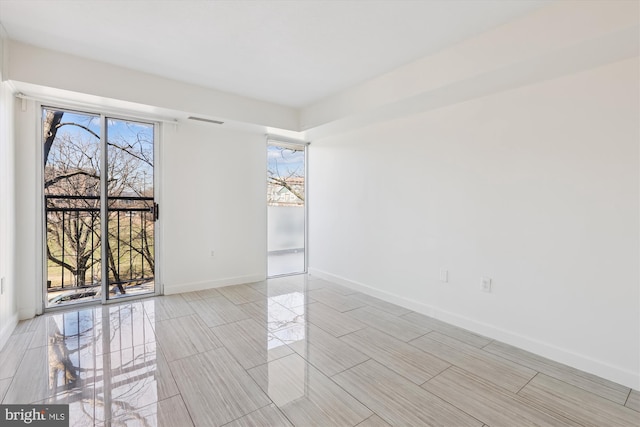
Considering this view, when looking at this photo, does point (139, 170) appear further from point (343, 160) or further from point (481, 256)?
point (481, 256)

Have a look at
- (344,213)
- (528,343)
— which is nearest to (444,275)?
(528,343)

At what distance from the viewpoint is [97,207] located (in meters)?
3.32

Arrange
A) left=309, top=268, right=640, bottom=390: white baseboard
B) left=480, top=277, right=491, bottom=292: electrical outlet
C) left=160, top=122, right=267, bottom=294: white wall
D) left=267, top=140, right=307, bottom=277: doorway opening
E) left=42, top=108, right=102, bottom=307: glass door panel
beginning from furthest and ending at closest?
left=267, top=140, right=307, bottom=277: doorway opening < left=160, top=122, right=267, bottom=294: white wall < left=42, top=108, right=102, bottom=307: glass door panel < left=480, top=277, right=491, bottom=292: electrical outlet < left=309, top=268, right=640, bottom=390: white baseboard

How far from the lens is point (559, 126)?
2.21 m

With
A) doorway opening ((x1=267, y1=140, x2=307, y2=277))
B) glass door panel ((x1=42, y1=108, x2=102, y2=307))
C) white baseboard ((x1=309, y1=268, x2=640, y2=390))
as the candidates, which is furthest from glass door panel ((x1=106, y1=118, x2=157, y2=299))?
white baseboard ((x1=309, y1=268, x2=640, y2=390))

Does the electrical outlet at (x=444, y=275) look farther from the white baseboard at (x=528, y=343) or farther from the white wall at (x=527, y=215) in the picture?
the white baseboard at (x=528, y=343)

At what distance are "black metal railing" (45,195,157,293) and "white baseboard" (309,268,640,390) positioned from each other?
302cm

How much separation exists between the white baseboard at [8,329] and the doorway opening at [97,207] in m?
0.37

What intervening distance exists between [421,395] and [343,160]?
3082 millimetres

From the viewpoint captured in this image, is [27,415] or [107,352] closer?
[27,415]

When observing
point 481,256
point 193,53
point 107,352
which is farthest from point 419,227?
point 107,352

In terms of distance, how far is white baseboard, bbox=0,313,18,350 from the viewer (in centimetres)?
232

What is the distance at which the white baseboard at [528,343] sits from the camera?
6.40 ft

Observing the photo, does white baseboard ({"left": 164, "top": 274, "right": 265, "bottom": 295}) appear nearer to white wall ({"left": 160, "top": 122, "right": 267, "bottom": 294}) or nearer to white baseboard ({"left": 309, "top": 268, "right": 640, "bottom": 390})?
white wall ({"left": 160, "top": 122, "right": 267, "bottom": 294})
